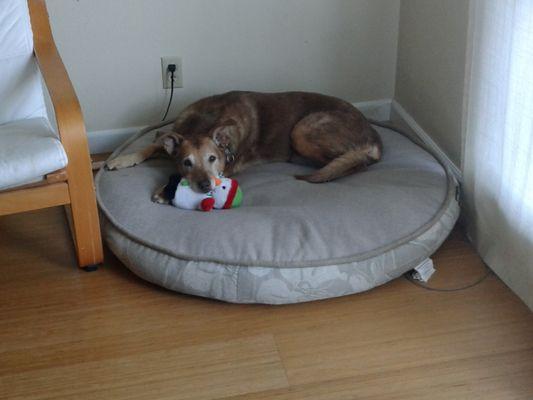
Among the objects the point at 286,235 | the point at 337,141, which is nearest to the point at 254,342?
the point at 286,235

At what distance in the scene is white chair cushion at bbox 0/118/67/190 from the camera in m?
2.12

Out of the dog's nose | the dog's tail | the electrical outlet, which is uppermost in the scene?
the electrical outlet

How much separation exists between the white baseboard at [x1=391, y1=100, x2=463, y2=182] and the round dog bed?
0.57 feet

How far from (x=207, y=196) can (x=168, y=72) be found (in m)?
0.86

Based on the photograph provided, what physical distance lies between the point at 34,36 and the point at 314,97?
1118mm

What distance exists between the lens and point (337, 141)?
8.96 ft

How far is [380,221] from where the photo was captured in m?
2.31

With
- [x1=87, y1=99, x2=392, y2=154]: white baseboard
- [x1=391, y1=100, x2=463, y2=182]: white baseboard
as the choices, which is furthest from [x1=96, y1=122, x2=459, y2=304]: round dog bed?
[x1=87, y1=99, x2=392, y2=154]: white baseboard

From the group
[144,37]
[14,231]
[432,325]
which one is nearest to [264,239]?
[432,325]

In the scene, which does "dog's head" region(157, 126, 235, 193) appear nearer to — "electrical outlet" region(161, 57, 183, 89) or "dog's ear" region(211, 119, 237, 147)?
"dog's ear" region(211, 119, 237, 147)

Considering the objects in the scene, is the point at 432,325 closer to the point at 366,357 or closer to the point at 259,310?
the point at 366,357

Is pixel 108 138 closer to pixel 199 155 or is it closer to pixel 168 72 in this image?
pixel 168 72

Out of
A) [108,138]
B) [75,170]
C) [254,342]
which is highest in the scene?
[75,170]

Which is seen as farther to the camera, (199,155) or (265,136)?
(265,136)
